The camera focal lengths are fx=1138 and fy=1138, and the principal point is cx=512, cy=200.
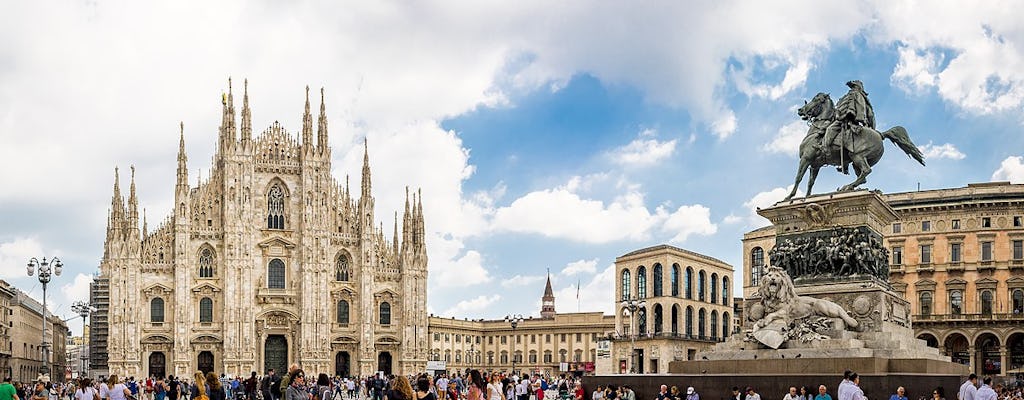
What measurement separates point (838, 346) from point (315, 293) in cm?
5553

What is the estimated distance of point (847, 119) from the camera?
24234 millimetres

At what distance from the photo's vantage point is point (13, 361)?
83.2 meters

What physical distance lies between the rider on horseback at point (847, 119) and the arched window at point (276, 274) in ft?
177

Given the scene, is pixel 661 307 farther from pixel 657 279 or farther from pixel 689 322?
pixel 689 322

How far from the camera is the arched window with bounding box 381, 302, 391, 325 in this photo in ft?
248

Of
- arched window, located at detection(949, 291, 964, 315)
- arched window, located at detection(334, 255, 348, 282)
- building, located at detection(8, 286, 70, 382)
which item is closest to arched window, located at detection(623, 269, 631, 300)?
arched window, located at detection(334, 255, 348, 282)

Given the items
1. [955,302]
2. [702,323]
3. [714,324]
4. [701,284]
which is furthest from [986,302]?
[714,324]

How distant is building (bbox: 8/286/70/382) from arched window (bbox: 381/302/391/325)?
72.6ft

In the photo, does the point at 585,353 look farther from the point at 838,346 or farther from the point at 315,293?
the point at 838,346

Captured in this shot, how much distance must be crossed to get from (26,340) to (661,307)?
170 feet

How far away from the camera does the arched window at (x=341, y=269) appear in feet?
246

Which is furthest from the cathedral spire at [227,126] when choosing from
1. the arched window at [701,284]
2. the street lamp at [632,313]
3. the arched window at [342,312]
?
the arched window at [701,284]

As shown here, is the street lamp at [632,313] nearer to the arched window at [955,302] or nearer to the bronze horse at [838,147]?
the arched window at [955,302]

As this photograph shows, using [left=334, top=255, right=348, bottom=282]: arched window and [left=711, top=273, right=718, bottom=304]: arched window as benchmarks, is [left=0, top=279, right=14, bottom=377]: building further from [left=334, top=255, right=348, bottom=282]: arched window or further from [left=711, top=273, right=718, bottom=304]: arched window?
[left=711, top=273, right=718, bottom=304]: arched window
